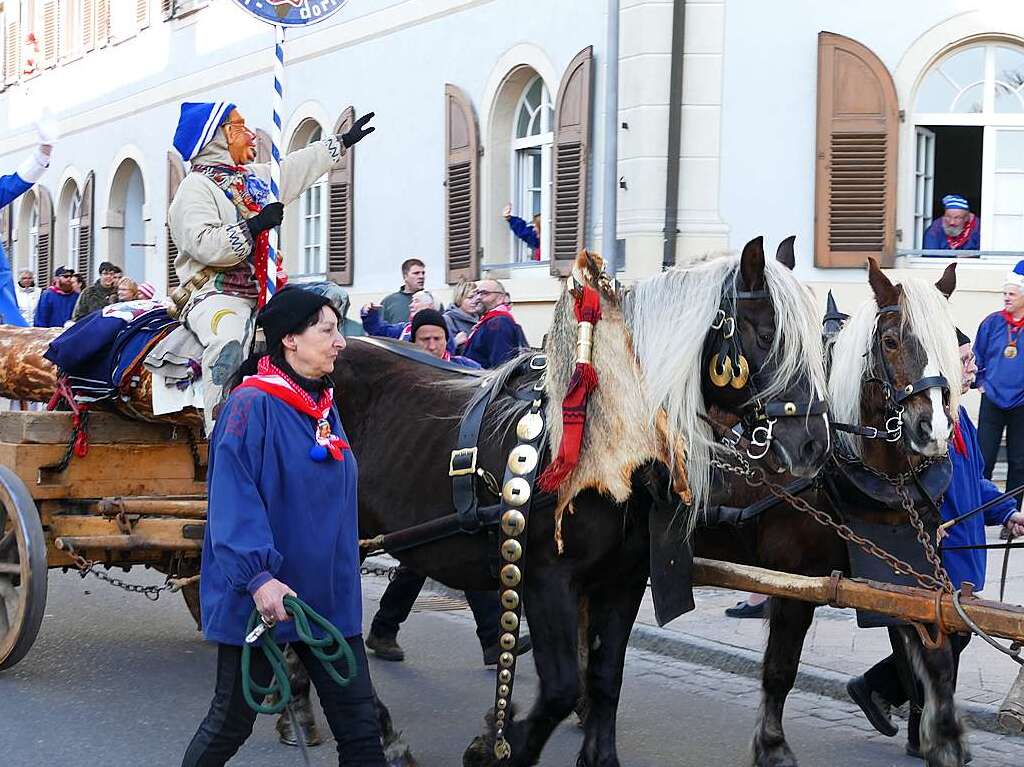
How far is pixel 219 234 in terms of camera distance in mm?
6340

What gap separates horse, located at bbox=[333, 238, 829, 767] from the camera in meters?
4.70

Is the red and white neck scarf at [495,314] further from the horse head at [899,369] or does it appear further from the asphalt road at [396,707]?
the horse head at [899,369]

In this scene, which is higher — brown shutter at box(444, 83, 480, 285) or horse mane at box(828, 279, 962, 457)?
brown shutter at box(444, 83, 480, 285)

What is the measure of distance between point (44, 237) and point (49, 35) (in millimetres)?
3517

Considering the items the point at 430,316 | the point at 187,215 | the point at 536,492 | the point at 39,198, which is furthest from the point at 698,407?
the point at 39,198

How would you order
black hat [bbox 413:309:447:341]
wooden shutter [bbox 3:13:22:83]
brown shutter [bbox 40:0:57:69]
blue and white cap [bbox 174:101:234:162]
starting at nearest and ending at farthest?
blue and white cap [bbox 174:101:234:162] < black hat [bbox 413:309:447:341] < brown shutter [bbox 40:0:57:69] < wooden shutter [bbox 3:13:22:83]

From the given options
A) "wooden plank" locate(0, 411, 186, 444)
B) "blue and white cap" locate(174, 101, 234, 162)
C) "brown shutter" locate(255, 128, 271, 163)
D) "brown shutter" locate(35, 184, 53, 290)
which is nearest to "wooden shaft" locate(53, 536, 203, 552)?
"wooden plank" locate(0, 411, 186, 444)

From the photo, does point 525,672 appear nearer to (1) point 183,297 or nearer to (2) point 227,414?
(1) point 183,297

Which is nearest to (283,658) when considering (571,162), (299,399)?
(299,399)

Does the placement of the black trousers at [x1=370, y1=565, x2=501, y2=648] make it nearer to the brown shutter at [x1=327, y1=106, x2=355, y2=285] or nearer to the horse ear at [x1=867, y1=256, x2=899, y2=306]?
the horse ear at [x1=867, y1=256, x2=899, y2=306]

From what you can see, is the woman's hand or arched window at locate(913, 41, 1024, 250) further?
arched window at locate(913, 41, 1024, 250)

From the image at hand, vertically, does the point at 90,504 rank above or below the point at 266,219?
below

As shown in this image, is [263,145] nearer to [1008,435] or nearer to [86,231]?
[86,231]

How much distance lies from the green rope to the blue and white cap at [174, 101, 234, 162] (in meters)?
2.98
